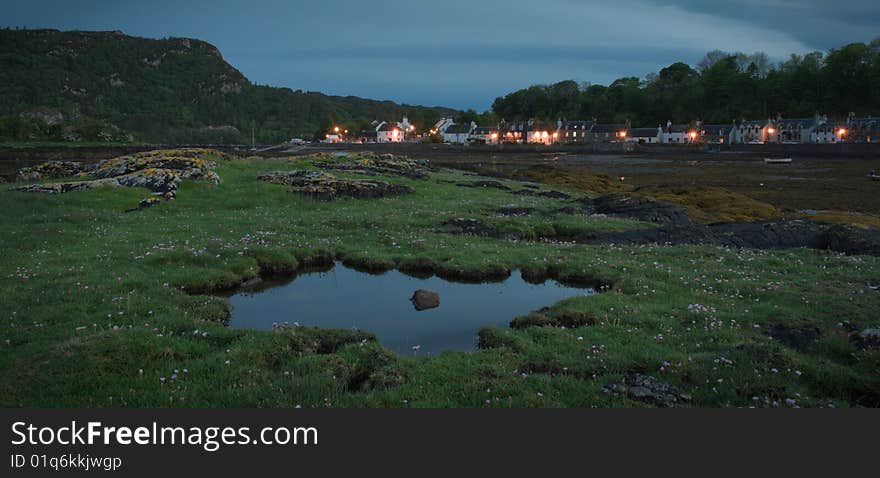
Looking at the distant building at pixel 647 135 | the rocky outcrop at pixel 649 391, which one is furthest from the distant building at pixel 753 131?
the rocky outcrop at pixel 649 391

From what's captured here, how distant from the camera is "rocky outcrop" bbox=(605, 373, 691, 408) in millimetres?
9203

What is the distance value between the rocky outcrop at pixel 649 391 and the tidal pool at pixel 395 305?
4169 millimetres

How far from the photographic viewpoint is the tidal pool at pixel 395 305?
14.5 metres

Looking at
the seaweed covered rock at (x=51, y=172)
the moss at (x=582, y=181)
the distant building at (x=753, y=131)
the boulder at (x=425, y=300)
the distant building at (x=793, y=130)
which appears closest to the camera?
→ the boulder at (x=425, y=300)

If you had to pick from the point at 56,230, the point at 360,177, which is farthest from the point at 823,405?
the point at 360,177

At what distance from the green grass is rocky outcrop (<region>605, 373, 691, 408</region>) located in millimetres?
311

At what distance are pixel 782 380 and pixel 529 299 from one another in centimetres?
839

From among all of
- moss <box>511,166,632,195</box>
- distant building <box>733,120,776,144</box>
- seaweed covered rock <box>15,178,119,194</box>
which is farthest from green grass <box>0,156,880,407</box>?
distant building <box>733,120,776,144</box>

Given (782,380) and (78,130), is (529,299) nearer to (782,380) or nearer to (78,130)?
(782,380)

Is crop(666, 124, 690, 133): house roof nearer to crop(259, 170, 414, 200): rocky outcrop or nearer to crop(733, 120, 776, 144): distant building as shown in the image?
crop(733, 120, 776, 144): distant building

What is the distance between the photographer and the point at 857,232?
24797 millimetres

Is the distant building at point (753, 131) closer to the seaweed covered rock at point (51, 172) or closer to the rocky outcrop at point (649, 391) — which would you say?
the seaweed covered rock at point (51, 172)

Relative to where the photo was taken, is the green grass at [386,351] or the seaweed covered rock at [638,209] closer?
the green grass at [386,351]

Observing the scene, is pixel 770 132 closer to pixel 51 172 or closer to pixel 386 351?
pixel 51 172
